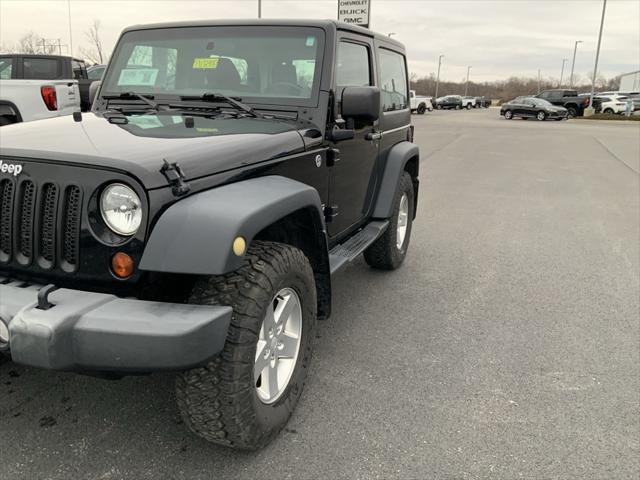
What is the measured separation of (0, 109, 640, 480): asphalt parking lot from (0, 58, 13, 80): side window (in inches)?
339

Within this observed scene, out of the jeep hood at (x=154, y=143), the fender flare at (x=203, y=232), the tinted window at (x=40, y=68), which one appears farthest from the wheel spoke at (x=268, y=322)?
the tinted window at (x=40, y=68)

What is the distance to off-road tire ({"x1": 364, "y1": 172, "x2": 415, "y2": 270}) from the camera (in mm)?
4625

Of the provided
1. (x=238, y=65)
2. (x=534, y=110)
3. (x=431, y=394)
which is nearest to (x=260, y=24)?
(x=238, y=65)

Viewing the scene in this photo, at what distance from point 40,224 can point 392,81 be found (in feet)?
11.2

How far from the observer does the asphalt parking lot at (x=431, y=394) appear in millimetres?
2395

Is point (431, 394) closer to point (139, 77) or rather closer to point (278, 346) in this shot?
point (278, 346)

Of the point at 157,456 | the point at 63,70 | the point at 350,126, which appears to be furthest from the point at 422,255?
the point at 63,70

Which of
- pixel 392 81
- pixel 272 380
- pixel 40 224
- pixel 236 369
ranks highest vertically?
pixel 392 81

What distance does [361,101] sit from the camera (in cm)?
313

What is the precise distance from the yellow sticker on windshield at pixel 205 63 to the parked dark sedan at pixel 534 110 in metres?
34.1

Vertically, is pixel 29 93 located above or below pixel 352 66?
below

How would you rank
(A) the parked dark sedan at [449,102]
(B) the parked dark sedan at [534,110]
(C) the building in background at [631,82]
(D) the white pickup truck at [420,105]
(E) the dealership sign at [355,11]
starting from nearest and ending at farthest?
(E) the dealership sign at [355,11]
(B) the parked dark sedan at [534,110]
(D) the white pickup truck at [420,105]
(A) the parked dark sedan at [449,102]
(C) the building in background at [631,82]

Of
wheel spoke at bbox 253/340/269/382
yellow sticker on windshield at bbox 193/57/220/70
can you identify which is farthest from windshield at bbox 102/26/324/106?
wheel spoke at bbox 253/340/269/382

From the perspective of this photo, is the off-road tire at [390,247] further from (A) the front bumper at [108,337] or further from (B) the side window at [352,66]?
(A) the front bumper at [108,337]
